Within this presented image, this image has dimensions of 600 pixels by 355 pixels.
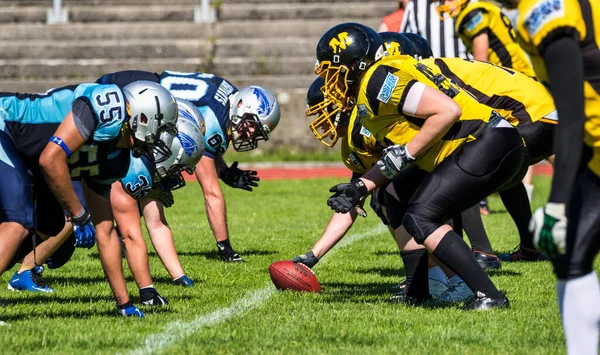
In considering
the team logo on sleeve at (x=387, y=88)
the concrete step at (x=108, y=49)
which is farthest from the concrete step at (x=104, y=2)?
the team logo on sleeve at (x=387, y=88)

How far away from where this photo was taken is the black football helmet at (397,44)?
6184 millimetres

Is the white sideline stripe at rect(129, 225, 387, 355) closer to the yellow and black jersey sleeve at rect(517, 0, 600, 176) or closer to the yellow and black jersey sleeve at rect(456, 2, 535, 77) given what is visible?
the yellow and black jersey sleeve at rect(517, 0, 600, 176)

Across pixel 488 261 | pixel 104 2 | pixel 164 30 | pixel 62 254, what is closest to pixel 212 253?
pixel 62 254

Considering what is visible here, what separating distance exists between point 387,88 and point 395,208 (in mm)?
844

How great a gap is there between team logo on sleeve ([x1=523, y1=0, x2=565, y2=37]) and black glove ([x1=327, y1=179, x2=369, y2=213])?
189 centimetres

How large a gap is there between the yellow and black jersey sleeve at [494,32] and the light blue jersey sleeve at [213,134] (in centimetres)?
210

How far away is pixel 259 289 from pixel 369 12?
14.9m

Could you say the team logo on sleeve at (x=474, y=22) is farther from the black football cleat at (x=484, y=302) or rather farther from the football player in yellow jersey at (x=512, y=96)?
the black football cleat at (x=484, y=302)

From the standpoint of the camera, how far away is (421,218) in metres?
4.95

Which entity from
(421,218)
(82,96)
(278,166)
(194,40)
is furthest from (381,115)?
(194,40)

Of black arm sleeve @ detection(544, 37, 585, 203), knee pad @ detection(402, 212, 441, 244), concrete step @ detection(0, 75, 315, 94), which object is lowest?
concrete step @ detection(0, 75, 315, 94)

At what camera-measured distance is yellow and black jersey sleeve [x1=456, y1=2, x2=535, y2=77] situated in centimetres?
782

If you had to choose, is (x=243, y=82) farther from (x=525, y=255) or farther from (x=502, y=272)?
(x=502, y=272)

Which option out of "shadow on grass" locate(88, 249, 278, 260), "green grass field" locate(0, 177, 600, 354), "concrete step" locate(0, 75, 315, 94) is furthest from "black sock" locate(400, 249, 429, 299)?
"concrete step" locate(0, 75, 315, 94)
